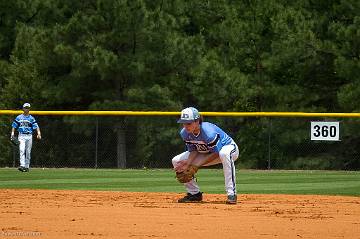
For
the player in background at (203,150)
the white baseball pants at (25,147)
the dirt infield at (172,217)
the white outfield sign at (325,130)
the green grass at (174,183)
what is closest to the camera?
the dirt infield at (172,217)

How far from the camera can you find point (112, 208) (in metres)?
12.9

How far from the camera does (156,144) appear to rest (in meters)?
31.0

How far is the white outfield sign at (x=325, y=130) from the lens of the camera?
29.0 metres

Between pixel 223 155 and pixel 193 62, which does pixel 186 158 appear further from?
pixel 193 62

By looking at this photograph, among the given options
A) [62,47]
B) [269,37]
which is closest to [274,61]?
[269,37]

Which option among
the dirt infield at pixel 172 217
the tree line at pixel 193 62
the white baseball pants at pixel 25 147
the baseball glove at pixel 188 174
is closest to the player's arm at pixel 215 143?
the baseball glove at pixel 188 174

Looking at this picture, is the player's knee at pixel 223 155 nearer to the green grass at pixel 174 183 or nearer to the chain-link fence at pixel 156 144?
the green grass at pixel 174 183

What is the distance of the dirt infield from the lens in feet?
32.5

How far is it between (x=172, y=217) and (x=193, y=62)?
23275 millimetres

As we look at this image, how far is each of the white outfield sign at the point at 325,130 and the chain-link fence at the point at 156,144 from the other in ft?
1.01

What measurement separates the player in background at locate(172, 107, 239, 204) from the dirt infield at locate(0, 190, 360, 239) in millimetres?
285

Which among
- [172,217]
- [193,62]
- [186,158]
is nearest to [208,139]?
[186,158]

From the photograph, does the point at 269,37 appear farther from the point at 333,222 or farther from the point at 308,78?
the point at 333,222

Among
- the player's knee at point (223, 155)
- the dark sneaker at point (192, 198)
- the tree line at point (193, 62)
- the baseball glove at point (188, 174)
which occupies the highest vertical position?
the tree line at point (193, 62)
